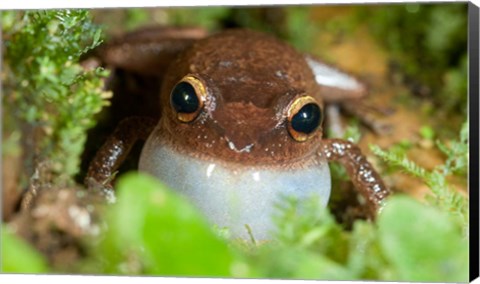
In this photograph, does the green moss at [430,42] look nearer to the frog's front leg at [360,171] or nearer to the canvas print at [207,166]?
the canvas print at [207,166]

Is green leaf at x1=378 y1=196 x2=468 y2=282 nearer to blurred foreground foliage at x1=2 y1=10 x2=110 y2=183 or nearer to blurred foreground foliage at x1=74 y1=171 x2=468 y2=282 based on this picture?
blurred foreground foliage at x1=74 y1=171 x2=468 y2=282

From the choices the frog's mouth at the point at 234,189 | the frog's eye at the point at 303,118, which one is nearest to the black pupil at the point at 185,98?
the frog's mouth at the point at 234,189

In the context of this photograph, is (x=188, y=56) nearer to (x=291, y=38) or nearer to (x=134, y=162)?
(x=134, y=162)

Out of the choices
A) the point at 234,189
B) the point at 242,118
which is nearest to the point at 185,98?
the point at 242,118

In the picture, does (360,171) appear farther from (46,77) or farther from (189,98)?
(46,77)

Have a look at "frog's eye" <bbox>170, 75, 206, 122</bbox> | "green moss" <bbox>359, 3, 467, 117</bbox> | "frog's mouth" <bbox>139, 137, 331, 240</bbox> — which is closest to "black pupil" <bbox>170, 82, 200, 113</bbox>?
"frog's eye" <bbox>170, 75, 206, 122</bbox>

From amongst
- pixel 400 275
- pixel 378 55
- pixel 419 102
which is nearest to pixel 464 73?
pixel 419 102
